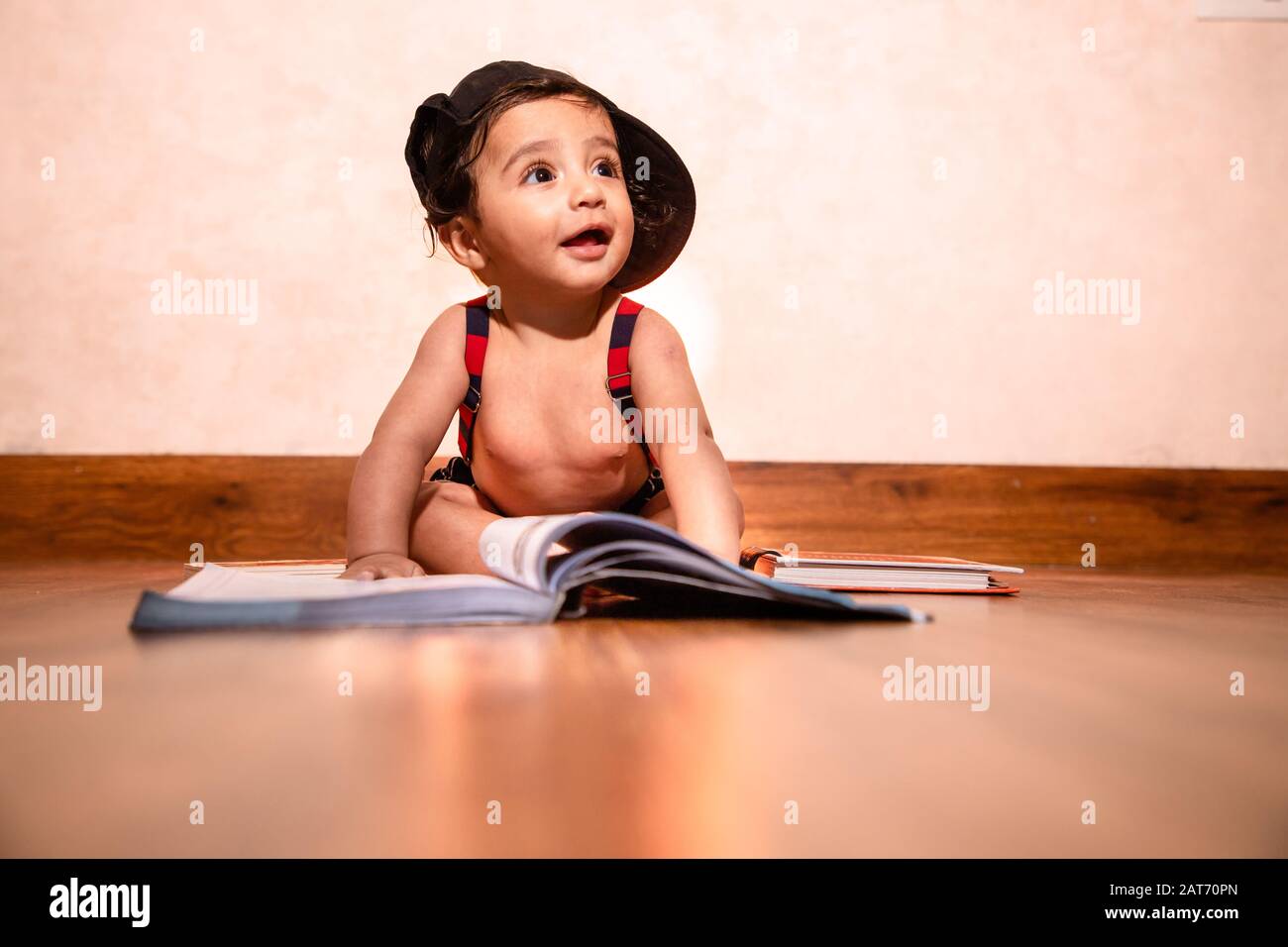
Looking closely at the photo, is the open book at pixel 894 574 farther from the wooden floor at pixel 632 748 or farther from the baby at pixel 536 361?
the wooden floor at pixel 632 748

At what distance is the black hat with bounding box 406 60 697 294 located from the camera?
1.05m

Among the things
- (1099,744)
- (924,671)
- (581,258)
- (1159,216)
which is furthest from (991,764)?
(1159,216)

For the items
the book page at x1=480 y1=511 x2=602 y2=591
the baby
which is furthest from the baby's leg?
the book page at x1=480 y1=511 x2=602 y2=591

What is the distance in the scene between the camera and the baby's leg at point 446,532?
3.14 feet

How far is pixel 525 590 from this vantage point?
663mm

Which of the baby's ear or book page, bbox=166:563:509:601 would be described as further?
the baby's ear

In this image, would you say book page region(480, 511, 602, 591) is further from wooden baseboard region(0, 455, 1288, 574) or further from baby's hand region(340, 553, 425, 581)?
wooden baseboard region(0, 455, 1288, 574)

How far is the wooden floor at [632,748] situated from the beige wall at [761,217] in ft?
3.36

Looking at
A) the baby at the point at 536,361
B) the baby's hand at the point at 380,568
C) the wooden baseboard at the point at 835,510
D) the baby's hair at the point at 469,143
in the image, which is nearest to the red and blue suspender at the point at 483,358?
the baby at the point at 536,361

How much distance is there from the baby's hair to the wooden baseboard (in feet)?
1.96

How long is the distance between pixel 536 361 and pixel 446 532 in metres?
0.21

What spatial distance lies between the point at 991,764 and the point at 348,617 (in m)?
0.43

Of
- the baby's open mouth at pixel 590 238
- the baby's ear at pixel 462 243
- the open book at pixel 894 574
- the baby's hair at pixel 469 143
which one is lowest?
the open book at pixel 894 574
